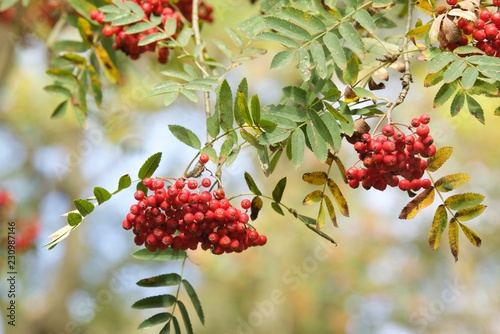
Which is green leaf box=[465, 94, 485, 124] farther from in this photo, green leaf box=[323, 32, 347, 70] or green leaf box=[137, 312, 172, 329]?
green leaf box=[137, 312, 172, 329]

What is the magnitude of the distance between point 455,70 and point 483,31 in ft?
0.34

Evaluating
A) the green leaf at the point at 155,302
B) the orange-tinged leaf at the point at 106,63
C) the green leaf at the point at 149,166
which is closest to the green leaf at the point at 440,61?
the green leaf at the point at 149,166

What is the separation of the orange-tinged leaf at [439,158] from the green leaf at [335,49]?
0.89 ft

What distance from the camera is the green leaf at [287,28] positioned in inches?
57.0

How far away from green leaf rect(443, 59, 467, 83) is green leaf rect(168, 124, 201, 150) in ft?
1.80

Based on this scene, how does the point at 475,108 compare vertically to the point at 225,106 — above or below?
below

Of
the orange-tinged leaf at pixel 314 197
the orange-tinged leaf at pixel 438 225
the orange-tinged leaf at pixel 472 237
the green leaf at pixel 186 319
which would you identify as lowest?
the green leaf at pixel 186 319

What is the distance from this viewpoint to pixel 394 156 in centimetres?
132

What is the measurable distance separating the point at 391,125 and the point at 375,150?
6 centimetres

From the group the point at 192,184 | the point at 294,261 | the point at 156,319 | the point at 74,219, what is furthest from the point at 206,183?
the point at 294,261

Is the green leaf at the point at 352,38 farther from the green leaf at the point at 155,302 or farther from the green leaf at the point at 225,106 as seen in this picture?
the green leaf at the point at 155,302

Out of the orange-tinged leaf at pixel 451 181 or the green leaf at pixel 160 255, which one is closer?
the orange-tinged leaf at pixel 451 181

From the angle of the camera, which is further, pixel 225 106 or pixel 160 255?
pixel 160 255

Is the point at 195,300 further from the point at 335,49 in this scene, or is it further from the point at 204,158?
the point at 335,49
